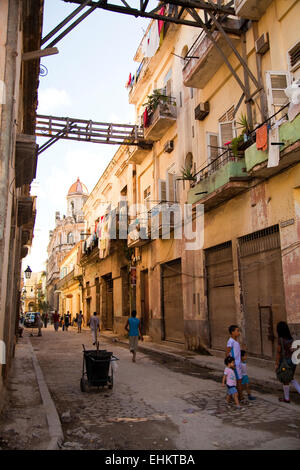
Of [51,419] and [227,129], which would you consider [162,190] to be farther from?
[51,419]

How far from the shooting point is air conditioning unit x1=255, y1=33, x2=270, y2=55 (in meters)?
10.4

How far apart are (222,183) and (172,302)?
718cm

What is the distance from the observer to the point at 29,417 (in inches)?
232

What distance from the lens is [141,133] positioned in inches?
766

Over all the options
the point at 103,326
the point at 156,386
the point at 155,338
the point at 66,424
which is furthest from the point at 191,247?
the point at 103,326

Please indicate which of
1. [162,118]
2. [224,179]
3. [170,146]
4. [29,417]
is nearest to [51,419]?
[29,417]

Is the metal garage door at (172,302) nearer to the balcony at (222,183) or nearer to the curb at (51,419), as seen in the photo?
the balcony at (222,183)

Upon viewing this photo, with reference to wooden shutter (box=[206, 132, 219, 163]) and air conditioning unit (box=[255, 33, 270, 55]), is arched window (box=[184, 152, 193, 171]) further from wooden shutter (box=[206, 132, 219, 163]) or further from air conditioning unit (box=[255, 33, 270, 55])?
air conditioning unit (box=[255, 33, 270, 55])

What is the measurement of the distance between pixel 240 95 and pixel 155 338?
11.3 meters

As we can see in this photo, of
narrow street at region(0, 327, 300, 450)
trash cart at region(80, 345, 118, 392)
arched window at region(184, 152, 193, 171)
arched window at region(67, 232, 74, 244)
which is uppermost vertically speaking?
arched window at region(67, 232, 74, 244)

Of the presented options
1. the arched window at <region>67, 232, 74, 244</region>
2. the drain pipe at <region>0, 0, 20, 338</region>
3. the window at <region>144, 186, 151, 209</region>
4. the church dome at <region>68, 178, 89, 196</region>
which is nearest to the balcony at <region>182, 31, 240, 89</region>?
the window at <region>144, 186, 151, 209</region>

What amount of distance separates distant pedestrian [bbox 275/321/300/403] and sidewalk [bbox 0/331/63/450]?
3694 mm

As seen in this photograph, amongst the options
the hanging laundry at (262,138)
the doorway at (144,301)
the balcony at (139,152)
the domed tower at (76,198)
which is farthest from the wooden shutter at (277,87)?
the domed tower at (76,198)
